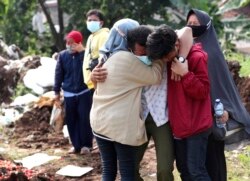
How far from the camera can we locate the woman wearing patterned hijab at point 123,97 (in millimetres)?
3451

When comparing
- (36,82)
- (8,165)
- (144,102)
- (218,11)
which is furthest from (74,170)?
(218,11)

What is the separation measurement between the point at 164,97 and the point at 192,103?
217 mm

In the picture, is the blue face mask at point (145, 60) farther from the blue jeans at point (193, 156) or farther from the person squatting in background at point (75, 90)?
the person squatting in background at point (75, 90)

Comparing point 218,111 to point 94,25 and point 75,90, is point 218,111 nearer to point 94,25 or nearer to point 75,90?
point 94,25

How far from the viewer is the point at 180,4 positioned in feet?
43.1

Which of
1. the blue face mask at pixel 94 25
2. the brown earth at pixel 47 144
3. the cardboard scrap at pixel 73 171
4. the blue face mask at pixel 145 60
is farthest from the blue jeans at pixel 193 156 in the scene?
A: the blue face mask at pixel 94 25

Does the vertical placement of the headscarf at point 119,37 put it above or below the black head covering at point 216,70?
above

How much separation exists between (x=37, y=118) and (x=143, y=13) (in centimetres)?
719

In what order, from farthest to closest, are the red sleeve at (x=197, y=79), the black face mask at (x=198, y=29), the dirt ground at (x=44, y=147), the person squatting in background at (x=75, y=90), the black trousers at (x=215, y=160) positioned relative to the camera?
the person squatting in background at (x=75, y=90), the dirt ground at (x=44, y=147), the black trousers at (x=215, y=160), the black face mask at (x=198, y=29), the red sleeve at (x=197, y=79)

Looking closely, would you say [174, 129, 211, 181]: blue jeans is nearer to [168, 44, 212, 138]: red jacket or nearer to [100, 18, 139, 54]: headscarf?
[168, 44, 212, 138]: red jacket

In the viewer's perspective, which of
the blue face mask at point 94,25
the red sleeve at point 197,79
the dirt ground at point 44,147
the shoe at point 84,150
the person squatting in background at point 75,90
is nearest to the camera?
the red sleeve at point 197,79

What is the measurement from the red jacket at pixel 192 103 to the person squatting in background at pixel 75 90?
248 centimetres

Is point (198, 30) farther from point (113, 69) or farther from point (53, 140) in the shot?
point (53, 140)

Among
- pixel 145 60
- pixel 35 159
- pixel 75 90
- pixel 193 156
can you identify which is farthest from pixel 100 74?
pixel 35 159
